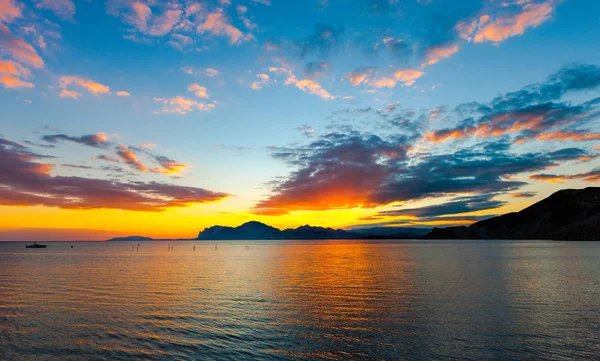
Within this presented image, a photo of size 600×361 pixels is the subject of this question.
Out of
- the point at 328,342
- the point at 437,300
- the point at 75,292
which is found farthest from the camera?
the point at 75,292

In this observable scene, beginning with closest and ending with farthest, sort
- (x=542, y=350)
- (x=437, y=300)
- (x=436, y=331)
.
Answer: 1. (x=542, y=350)
2. (x=436, y=331)
3. (x=437, y=300)

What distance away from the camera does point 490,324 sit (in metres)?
36.5

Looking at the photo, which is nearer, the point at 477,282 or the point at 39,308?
the point at 39,308

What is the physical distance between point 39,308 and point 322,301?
37.6 meters

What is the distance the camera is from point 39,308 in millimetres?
46531

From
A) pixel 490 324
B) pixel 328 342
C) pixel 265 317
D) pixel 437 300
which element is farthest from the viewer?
pixel 437 300

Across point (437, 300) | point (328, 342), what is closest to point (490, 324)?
point (437, 300)

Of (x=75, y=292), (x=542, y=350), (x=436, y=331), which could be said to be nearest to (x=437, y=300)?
(x=436, y=331)

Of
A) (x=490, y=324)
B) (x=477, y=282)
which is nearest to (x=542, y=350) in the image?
(x=490, y=324)

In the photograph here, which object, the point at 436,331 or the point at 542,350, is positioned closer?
the point at 542,350

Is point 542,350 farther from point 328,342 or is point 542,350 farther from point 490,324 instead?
point 328,342

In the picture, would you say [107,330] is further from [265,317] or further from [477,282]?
[477,282]

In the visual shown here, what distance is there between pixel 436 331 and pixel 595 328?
15.7 m

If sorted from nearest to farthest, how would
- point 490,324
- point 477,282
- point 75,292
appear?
1. point 490,324
2. point 75,292
3. point 477,282
